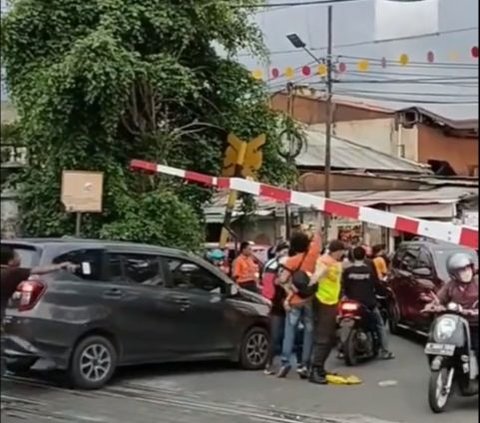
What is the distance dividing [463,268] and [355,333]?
3864mm

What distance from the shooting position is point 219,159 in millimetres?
17609

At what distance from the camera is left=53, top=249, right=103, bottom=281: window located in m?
10.2

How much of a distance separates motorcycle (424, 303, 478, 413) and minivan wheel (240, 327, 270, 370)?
10.3ft

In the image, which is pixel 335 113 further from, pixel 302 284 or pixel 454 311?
pixel 454 311

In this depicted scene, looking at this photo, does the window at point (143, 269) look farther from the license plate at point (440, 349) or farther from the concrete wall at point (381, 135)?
the concrete wall at point (381, 135)

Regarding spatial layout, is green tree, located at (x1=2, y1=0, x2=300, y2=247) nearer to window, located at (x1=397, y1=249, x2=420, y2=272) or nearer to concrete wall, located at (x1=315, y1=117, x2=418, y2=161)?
window, located at (x1=397, y1=249, x2=420, y2=272)

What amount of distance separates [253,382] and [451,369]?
2696mm

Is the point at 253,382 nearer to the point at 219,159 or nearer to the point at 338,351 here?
the point at 338,351

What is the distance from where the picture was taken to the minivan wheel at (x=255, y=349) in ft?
39.1

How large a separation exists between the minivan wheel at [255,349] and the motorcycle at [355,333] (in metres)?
1.01

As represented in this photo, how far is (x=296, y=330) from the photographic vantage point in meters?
11.4

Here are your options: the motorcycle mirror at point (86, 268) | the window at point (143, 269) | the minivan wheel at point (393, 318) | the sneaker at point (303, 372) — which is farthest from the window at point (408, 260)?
the motorcycle mirror at point (86, 268)

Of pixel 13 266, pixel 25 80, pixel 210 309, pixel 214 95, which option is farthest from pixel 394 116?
pixel 13 266

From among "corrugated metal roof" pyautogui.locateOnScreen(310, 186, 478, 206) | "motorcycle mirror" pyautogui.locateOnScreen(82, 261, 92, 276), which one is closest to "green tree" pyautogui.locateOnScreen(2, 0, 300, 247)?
"motorcycle mirror" pyautogui.locateOnScreen(82, 261, 92, 276)
